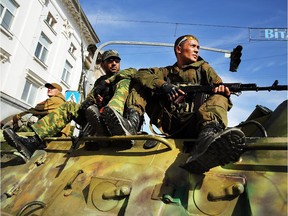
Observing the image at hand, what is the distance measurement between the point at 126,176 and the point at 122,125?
473mm

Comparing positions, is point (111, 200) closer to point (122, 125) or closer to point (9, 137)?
point (122, 125)

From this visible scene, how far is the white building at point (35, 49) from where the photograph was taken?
13.9m

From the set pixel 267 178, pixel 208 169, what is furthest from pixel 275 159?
pixel 208 169

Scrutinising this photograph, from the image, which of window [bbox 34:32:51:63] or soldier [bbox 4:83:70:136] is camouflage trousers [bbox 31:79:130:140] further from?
A: window [bbox 34:32:51:63]

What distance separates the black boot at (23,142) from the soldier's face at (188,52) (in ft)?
6.29

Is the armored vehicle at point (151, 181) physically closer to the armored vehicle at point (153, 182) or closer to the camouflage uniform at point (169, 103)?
the armored vehicle at point (153, 182)

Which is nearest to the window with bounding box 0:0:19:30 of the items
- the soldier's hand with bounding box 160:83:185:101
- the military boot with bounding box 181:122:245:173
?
the soldier's hand with bounding box 160:83:185:101

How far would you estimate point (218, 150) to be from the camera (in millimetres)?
1779

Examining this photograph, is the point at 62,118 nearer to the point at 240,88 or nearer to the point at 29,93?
the point at 240,88

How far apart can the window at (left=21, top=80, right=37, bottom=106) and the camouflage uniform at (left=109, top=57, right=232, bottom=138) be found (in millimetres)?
13846

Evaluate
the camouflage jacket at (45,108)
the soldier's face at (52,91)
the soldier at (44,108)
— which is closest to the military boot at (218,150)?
the soldier at (44,108)

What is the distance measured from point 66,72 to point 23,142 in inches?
709

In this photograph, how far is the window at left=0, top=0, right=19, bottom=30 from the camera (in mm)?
13469

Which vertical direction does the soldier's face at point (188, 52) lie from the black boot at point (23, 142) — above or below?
above
